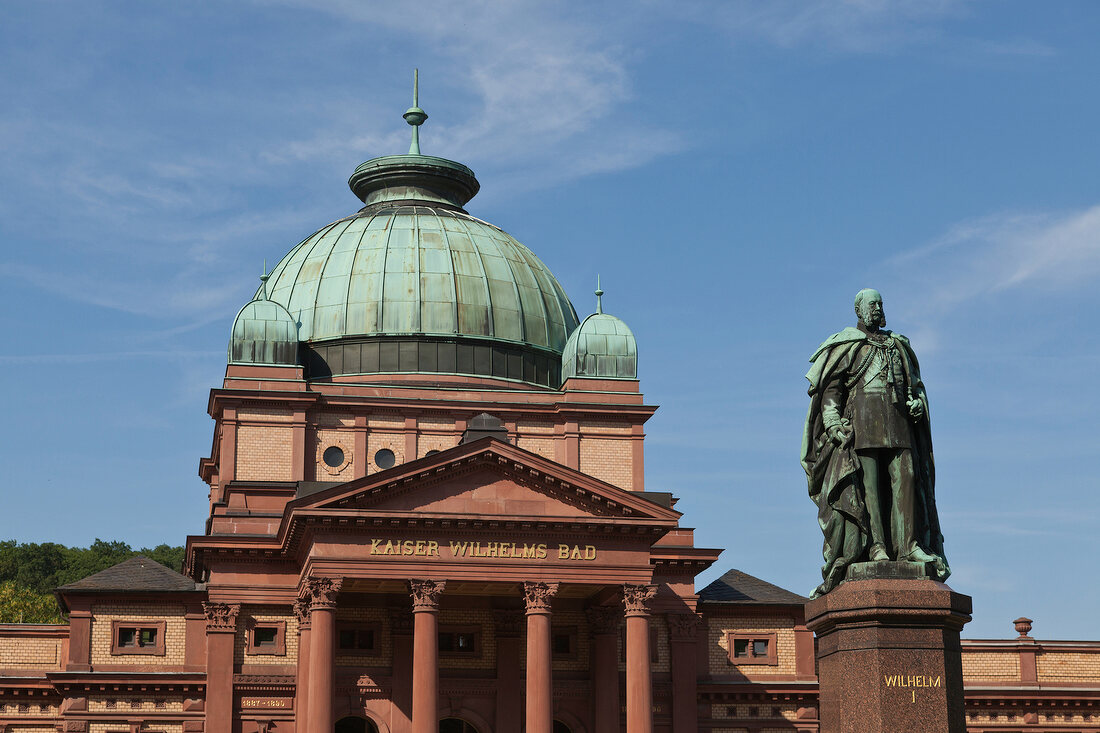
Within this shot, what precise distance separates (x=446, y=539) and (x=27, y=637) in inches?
665

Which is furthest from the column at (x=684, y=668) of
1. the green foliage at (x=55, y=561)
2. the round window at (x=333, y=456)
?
the green foliage at (x=55, y=561)

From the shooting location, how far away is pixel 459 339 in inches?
2527

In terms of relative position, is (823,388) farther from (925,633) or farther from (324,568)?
(324,568)

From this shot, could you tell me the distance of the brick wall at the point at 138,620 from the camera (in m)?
56.6

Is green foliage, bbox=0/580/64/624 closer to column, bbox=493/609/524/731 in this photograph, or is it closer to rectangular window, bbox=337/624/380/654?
rectangular window, bbox=337/624/380/654

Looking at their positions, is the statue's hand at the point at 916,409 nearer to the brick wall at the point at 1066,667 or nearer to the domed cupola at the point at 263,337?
the domed cupola at the point at 263,337

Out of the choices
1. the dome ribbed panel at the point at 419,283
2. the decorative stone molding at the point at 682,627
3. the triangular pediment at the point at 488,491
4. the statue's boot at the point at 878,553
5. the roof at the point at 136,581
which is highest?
the dome ribbed panel at the point at 419,283

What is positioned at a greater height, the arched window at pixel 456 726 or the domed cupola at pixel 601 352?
the domed cupola at pixel 601 352

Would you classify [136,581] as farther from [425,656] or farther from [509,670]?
[425,656]

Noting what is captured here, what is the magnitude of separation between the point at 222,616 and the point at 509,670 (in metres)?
9.73

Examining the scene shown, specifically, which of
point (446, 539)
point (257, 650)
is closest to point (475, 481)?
point (446, 539)

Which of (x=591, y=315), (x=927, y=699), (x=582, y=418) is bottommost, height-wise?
(x=927, y=699)

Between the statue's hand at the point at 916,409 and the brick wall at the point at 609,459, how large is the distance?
1750 inches

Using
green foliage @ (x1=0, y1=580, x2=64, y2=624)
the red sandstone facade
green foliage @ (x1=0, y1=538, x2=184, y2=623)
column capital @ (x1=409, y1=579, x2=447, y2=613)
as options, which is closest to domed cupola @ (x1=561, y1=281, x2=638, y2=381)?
the red sandstone facade
